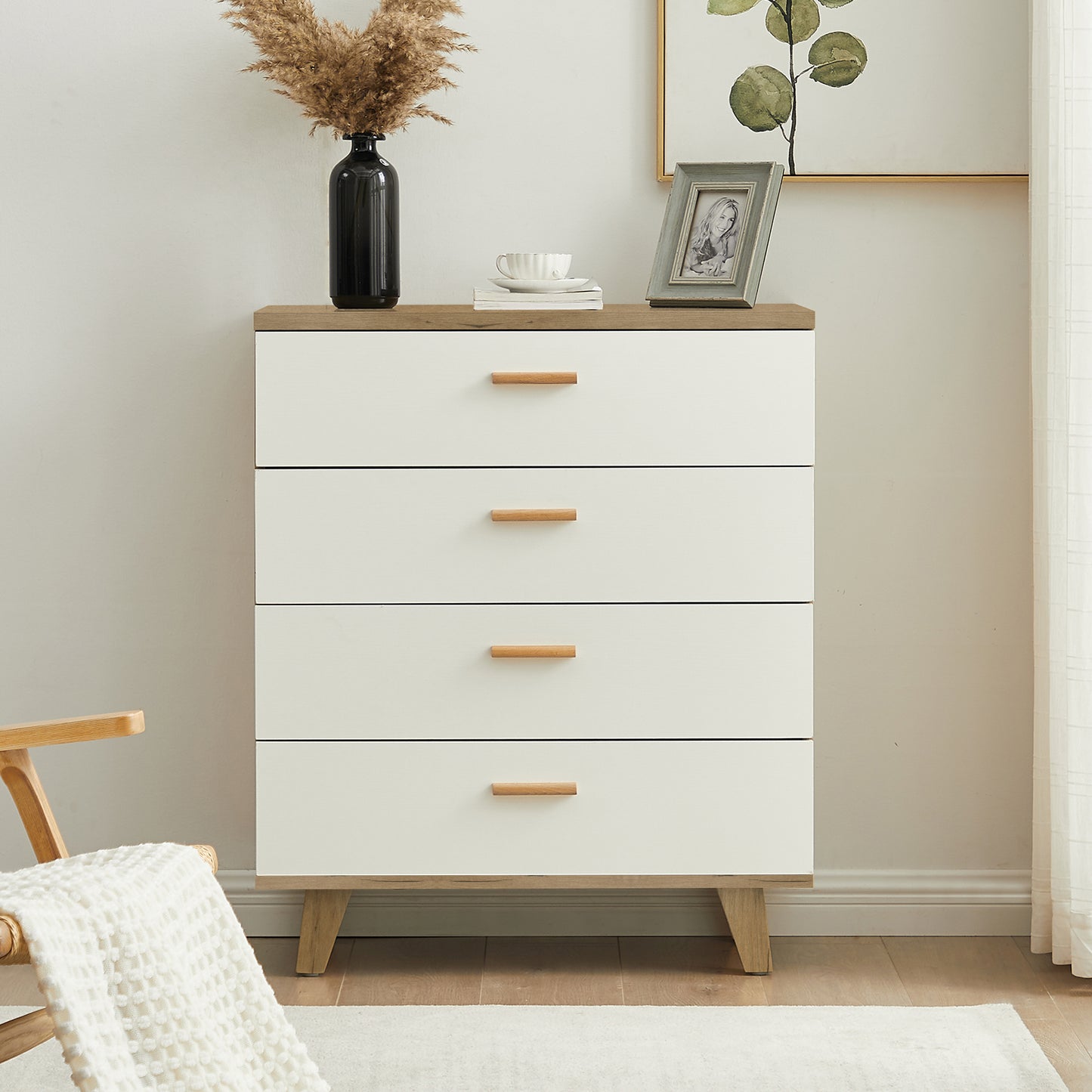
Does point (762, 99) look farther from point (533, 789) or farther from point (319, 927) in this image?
point (319, 927)

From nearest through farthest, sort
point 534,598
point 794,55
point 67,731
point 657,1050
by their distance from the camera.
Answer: point 67,731
point 657,1050
point 534,598
point 794,55

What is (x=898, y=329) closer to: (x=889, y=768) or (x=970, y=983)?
(x=889, y=768)

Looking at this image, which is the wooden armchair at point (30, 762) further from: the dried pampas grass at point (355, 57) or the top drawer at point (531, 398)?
the dried pampas grass at point (355, 57)

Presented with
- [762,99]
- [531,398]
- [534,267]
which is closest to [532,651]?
[531,398]

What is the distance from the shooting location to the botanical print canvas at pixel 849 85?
2236 mm

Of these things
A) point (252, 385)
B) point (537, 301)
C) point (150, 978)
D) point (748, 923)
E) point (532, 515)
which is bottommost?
point (748, 923)

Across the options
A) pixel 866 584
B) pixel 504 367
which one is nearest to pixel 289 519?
pixel 504 367

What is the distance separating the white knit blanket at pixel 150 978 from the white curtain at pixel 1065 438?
129 cm

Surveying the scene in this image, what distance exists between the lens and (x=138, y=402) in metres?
2.28

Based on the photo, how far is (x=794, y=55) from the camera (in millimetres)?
2242

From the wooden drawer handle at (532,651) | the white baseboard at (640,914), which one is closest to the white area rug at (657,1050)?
the white baseboard at (640,914)

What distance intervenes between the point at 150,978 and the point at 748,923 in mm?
1079

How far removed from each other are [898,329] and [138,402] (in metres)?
1.35

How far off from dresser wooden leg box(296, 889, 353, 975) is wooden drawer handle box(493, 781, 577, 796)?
0.35 m
